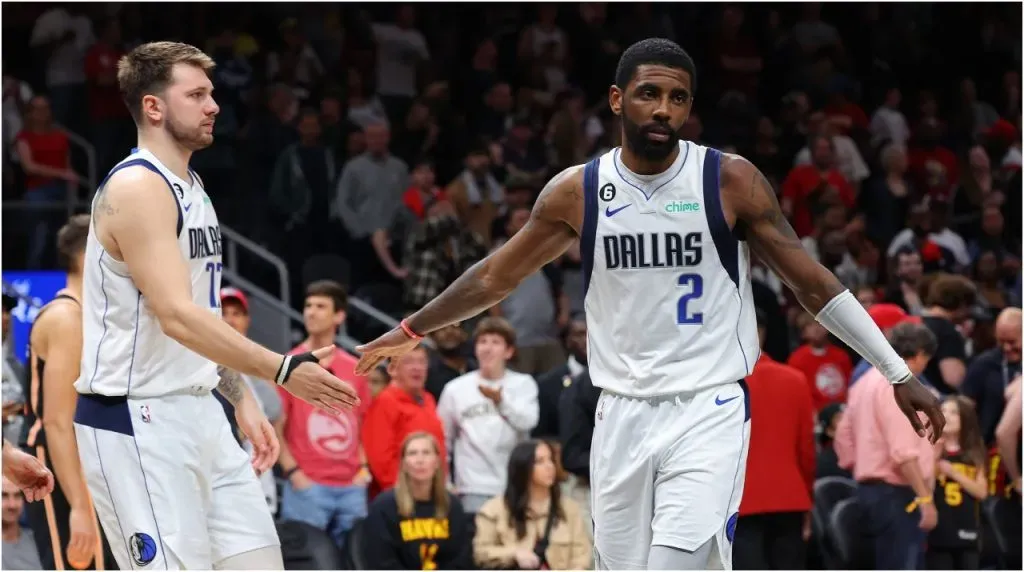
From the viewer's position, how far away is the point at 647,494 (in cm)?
523

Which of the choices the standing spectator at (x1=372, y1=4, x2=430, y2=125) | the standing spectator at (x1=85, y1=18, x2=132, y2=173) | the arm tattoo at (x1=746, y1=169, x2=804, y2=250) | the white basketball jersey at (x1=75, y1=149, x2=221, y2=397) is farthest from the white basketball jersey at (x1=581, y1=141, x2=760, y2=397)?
the standing spectator at (x1=372, y1=4, x2=430, y2=125)

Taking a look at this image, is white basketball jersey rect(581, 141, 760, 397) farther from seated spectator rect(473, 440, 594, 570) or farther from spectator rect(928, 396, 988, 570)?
spectator rect(928, 396, 988, 570)

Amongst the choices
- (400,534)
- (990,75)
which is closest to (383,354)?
(400,534)

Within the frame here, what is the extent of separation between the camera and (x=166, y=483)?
530 centimetres

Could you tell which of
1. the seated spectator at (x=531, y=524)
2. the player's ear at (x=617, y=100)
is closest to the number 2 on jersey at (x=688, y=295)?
the player's ear at (x=617, y=100)

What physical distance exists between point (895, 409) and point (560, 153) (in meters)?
6.94

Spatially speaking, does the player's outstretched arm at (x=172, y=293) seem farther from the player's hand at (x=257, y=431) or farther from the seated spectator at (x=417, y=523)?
the seated spectator at (x=417, y=523)

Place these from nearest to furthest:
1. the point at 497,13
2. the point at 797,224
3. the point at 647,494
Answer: the point at 647,494
the point at 797,224
the point at 497,13

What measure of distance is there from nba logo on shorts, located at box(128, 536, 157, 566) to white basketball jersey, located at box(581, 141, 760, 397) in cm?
164

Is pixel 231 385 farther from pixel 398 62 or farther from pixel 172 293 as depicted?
pixel 398 62

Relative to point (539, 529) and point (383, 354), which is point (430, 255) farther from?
point (383, 354)

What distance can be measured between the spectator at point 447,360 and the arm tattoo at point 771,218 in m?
5.84

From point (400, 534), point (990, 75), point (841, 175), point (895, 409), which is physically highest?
point (990, 75)

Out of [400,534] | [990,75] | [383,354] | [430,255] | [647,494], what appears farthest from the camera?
[990,75]
